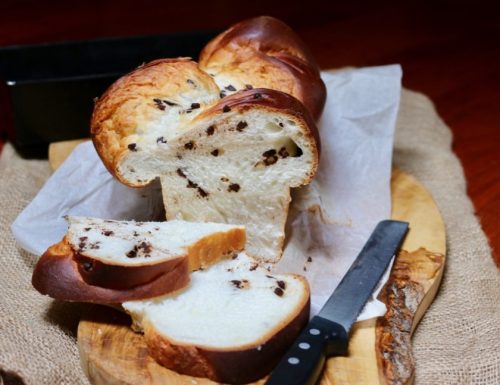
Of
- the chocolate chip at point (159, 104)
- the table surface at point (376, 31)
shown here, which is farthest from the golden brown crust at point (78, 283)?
the table surface at point (376, 31)

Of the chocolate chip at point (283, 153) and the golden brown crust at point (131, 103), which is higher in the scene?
the golden brown crust at point (131, 103)

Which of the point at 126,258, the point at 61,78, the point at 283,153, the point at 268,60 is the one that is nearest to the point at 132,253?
the point at 126,258

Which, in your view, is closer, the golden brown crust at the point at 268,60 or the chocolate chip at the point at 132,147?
the chocolate chip at the point at 132,147

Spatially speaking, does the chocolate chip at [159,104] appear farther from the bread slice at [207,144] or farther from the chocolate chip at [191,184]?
the chocolate chip at [191,184]

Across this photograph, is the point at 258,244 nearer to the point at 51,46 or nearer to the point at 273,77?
the point at 273,77

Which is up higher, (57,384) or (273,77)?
(273,77)

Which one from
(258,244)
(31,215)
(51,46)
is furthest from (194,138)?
(51,46)

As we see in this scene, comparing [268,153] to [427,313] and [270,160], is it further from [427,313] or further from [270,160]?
[427,313]
